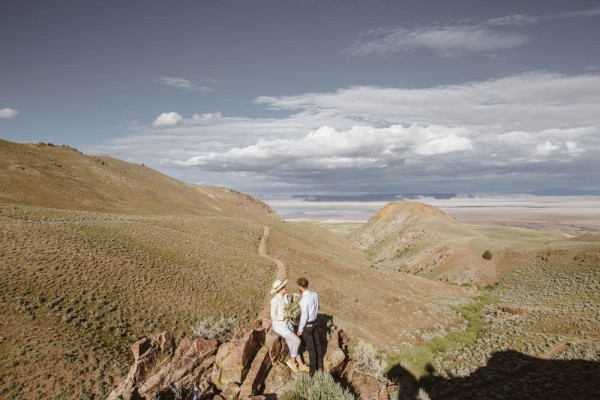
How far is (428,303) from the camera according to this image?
43.4 metres

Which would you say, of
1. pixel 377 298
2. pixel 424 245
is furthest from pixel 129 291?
pixel 424 245

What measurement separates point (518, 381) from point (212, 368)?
24.5 metres

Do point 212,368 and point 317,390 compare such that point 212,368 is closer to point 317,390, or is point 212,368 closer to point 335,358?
point 317,390

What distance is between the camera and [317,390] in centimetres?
1175

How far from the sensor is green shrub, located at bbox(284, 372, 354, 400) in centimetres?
1171

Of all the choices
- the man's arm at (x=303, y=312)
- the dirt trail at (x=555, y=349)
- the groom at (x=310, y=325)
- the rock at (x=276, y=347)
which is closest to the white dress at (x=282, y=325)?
the groom at (x=310, y=325)

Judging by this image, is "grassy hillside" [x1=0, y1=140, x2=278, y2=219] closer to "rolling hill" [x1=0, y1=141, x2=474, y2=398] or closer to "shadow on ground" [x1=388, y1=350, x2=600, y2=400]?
"rolling hill" [x1=0, y1=141, x2=474, y2=398]

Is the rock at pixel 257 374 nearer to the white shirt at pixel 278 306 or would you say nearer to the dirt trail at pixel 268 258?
the white shirt at pixel 278 306

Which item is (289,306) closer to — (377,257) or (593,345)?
(593,345)

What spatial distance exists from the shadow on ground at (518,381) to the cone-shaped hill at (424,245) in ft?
107

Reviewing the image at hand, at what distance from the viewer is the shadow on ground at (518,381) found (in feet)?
78.1

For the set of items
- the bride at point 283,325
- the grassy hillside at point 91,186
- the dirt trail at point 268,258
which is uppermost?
the grassy hillside at point 91,186

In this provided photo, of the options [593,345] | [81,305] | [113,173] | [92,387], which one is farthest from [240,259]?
[113,173]

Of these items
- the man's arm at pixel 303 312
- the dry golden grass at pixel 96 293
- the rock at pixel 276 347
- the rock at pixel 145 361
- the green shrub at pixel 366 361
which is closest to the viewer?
the rock at pixel 145 361
